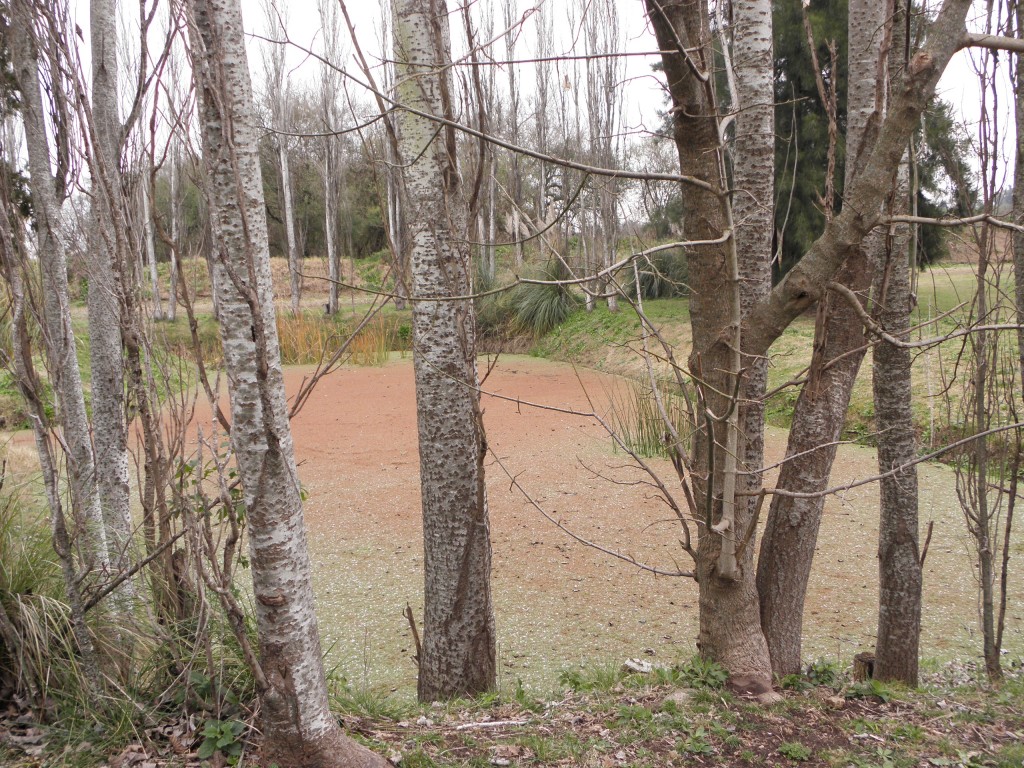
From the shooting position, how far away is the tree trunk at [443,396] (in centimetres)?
263

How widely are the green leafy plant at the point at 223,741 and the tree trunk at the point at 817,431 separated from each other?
72.8 inches

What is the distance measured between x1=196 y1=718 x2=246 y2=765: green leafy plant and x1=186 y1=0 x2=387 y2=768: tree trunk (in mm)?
119

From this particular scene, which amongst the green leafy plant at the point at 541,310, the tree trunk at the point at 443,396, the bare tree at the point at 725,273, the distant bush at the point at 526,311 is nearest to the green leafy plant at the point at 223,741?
the tree trunk at the point at 443,396

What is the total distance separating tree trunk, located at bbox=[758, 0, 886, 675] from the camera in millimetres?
2695

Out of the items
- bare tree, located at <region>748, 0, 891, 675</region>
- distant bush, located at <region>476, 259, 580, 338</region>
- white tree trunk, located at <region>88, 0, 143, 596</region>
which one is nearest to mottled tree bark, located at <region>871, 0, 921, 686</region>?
bare tree, located at <region>748, 0, 891, 675</region>

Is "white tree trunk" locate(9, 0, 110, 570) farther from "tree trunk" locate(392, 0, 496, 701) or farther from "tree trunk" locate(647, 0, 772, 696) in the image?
"tree trunk" locate(647, 0, 772, 696)

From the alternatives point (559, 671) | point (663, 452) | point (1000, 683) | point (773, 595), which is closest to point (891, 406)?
point (773, 595)

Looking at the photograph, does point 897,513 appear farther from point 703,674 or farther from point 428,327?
point 428,327

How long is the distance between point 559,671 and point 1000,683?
1.63 meters

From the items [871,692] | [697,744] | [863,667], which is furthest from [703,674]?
[863,667]

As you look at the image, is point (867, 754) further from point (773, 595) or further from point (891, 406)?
point (891, 406)

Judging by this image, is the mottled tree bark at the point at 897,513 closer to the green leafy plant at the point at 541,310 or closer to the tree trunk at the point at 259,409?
the tree trunk at the point at 259,409

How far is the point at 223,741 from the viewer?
1839 millimetres

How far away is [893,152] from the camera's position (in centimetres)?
171
